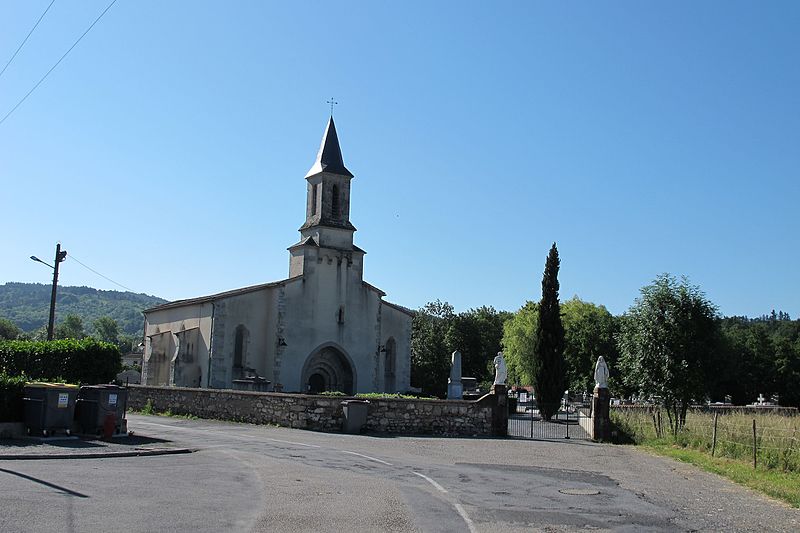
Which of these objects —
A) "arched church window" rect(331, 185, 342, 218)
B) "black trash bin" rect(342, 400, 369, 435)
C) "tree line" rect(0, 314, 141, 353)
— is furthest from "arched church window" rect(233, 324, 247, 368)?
"tree line" rect(0, 314, 141, 353)

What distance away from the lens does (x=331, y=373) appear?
46.5 m

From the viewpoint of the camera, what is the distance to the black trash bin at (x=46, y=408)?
709 inches

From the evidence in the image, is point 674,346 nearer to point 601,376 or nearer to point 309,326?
point 601,376

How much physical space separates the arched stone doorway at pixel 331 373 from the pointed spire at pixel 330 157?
450 inches

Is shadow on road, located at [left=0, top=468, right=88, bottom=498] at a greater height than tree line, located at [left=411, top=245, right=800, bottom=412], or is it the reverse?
tree line, located at [left=411, top=245, right=800, bottom=412]

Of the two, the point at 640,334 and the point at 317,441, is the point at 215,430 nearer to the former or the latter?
the point at 317,441

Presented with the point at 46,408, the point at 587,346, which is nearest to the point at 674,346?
the point at 46,408

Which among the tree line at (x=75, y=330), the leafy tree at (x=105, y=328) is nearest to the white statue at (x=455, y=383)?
the tree line at (x=75, y=330)

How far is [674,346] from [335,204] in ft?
83.1

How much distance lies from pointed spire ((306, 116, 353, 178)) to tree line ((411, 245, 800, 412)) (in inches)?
608

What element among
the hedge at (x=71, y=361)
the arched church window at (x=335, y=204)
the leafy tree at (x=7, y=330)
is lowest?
the hedge at (x=71, y=361)

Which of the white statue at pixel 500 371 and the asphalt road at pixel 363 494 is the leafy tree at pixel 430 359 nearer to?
the white statue at pixel 500 371

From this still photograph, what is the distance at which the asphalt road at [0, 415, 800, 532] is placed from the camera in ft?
31.6

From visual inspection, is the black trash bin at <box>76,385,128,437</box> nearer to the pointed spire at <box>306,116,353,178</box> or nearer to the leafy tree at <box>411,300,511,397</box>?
the pointed spire at <box>306,116,353,178</box>
